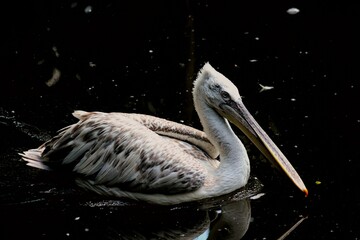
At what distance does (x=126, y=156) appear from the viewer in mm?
5926

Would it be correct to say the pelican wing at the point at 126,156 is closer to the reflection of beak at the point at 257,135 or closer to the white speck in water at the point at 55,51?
the reflection of beak at the point at 257,135

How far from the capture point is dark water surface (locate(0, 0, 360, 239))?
5645 millimetres

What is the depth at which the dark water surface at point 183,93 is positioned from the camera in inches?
222

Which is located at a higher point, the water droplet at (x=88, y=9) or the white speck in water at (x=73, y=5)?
the white speck in water at (x=73, y=5)

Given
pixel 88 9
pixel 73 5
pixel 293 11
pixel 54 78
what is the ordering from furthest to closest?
pixel 73 5 < pixel 88 9 < pixel 293 11 < pixel 54 78

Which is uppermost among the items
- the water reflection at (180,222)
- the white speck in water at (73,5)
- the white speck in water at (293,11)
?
the white speck in water at (73,5)

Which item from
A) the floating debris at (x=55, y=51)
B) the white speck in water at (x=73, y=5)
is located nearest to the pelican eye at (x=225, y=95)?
the floating debris at (x=55, y=51)

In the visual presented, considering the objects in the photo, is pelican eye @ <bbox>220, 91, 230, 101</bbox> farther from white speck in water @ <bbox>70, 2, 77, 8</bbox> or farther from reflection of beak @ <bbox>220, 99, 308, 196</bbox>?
white speck in water @ <bbox>70, 2, 77, 8</bbox>

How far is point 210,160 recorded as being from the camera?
6109mm

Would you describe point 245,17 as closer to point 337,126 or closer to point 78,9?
point 78,9

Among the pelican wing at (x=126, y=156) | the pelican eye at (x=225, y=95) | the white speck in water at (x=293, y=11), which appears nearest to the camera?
the pelican wing at (x=126, y=156)

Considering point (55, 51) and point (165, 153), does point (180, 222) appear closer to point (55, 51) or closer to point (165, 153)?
point (165, 153)

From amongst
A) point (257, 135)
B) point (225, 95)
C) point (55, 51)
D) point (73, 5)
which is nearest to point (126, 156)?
point (225, 95)

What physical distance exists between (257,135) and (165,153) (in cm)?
73
